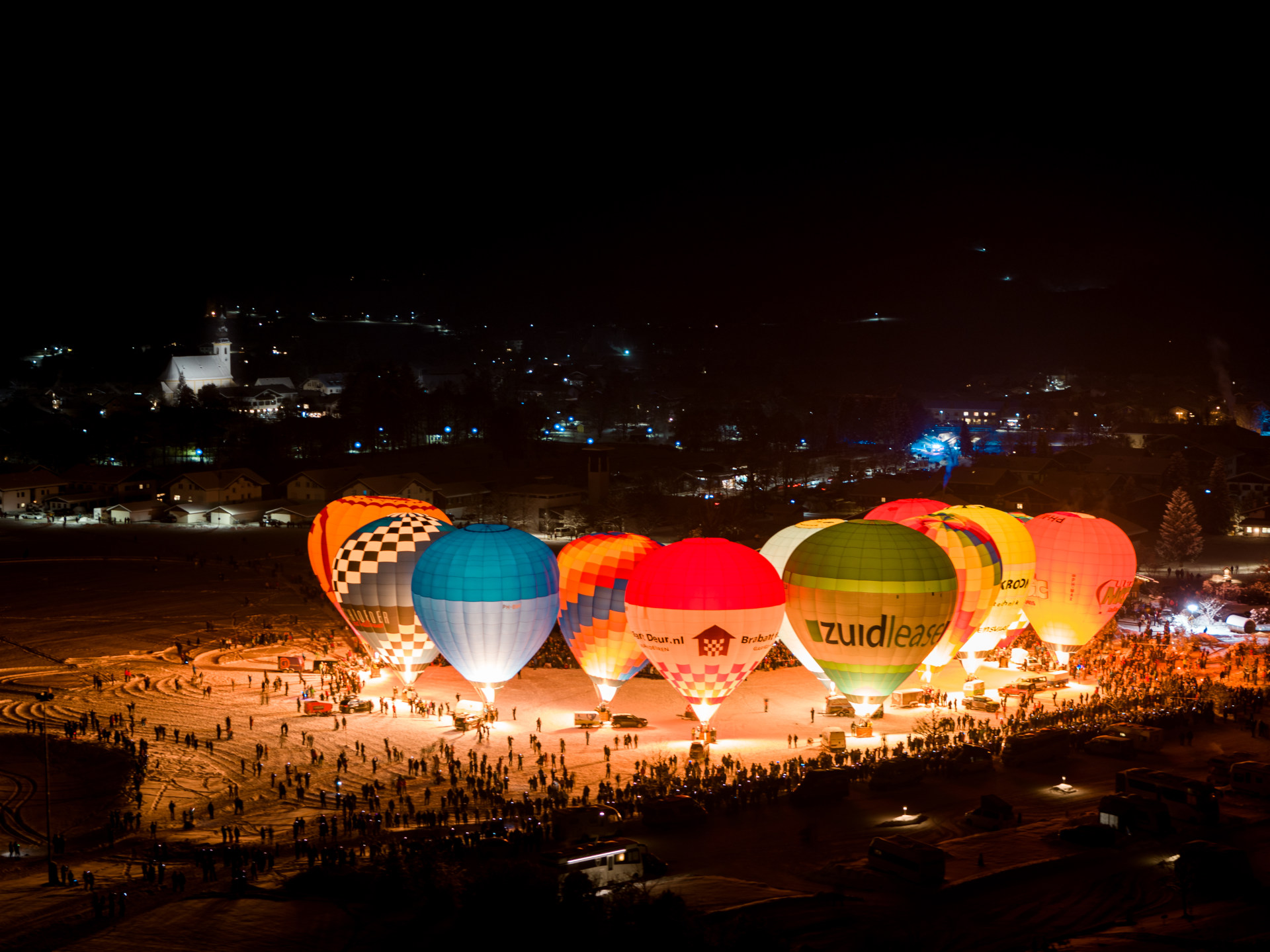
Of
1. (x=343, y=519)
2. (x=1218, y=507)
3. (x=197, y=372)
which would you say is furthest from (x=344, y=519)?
(x=197, y=372)

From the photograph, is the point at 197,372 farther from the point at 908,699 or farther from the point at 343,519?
the point at 908,699

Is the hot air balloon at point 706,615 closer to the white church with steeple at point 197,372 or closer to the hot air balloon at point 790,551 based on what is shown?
the hot air balloon at point 790,551

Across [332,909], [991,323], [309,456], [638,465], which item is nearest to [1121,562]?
[332,909]

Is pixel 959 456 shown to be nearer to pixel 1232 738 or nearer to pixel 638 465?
pixel 638 465

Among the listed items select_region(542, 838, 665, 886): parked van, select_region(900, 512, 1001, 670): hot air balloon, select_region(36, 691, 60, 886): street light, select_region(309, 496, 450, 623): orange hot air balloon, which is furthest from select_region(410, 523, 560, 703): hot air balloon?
select_region(542, 838, 665, 886): parked van

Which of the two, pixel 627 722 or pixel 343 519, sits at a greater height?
pixel 343 519

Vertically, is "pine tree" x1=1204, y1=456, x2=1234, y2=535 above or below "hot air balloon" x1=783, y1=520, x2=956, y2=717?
above

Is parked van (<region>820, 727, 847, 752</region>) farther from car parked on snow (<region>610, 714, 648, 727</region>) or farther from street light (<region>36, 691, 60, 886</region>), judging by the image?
street light (<region>36, 691, 60, 886</region>)

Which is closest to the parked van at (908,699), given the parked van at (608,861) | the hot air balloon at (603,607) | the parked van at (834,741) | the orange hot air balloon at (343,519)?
the parked van at (834,741)
